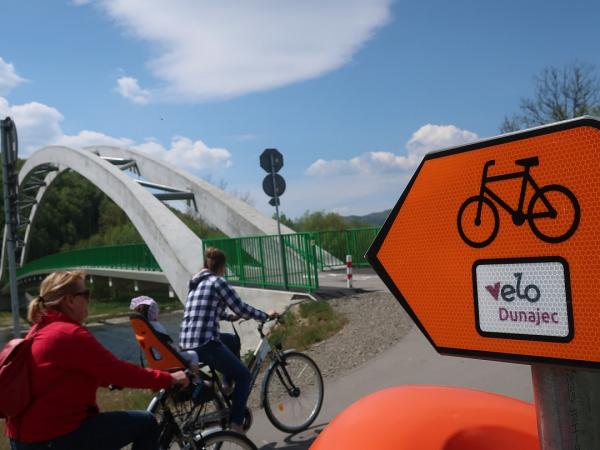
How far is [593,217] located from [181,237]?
18115 millimetres

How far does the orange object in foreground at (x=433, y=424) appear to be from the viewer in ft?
3.60

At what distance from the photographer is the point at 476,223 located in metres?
0.82

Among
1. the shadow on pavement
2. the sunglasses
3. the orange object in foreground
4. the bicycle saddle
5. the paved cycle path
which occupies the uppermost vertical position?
the bicycle saddle

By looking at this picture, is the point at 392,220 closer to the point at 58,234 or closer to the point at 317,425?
the point at 317,425

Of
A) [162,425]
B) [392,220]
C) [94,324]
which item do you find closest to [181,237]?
[162,425]

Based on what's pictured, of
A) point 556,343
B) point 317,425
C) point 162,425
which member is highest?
point 556,343

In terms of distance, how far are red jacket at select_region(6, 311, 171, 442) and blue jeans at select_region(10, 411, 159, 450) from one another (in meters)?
0.03

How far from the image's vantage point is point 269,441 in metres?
4.56

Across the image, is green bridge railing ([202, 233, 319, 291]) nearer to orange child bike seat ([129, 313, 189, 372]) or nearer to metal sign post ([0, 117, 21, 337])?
metal sign post ([0, 117, 21, 337])

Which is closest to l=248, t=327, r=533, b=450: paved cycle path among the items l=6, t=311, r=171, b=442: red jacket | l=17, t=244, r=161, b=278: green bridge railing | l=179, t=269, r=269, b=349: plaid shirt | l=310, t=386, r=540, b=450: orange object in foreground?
l=179, t=269, r=269, b=349: plaid shirt

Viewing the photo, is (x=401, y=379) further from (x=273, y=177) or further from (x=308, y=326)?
(x=273, y=177)

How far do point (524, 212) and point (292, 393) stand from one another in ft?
14.0

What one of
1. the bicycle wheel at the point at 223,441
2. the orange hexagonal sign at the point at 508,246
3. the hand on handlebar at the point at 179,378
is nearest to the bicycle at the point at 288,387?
the bicycle wheel at the point at 223,441

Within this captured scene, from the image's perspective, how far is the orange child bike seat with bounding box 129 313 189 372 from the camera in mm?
3623
